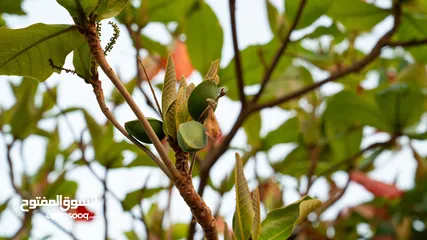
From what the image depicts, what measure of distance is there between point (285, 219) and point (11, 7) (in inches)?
20.9

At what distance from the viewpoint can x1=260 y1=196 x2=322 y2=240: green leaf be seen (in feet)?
1.27

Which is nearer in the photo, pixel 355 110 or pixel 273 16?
pixel 273 16

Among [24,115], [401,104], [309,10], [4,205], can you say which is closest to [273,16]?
[309,10]

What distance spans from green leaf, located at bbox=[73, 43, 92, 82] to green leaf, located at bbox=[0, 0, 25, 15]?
44 cm

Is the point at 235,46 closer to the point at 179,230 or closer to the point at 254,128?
the point at 254,128

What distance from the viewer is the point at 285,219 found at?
1.29 ft

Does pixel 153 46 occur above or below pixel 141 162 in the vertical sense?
above

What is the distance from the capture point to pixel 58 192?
0.93m

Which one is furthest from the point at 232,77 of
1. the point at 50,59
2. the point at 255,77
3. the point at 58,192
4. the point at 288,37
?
the point at 50,59

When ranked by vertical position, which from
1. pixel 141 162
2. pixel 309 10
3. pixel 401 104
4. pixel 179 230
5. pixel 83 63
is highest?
pixel 83 63

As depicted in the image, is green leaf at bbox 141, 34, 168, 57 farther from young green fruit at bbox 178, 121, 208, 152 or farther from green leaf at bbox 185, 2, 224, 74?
young green fruit at bbox 178, 121, 208, 152

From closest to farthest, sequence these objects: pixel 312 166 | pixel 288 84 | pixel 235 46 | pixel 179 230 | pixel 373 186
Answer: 1. pixel 235 46
2. pixel 312 166
3. pixel 373 186
4. pixel 288 84
5. pixel 179 230

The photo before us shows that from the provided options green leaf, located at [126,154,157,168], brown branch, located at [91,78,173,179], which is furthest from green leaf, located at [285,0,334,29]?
brown branch, located at [91,78,173,179]

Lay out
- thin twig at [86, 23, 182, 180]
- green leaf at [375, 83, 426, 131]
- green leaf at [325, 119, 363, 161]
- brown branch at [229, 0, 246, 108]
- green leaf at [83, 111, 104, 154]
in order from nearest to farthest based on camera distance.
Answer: thin twig at [86, 23, 182, 180] < brown branch at [229, 0, 246, 108] < green leaf at [83, 111, 104, 154] < green leaf at [375, 83, 426, 131] < green leaf at [325, 119, 363, 161]
